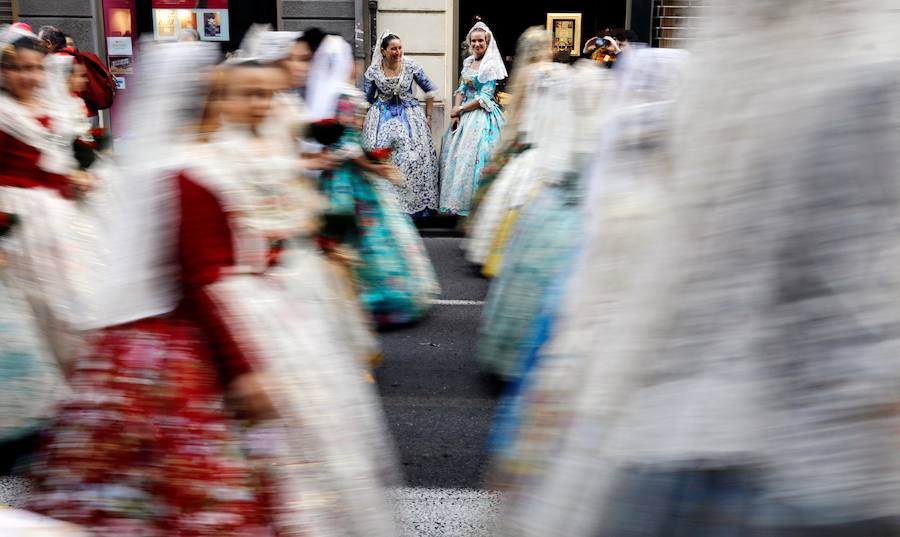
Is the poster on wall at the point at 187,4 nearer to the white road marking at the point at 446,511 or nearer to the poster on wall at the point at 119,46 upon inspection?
the poster on wall at the point at 119,46

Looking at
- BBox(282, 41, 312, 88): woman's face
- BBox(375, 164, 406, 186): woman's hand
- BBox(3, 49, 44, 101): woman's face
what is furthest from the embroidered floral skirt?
BBox(375, 164, 406, 186): woman's hand

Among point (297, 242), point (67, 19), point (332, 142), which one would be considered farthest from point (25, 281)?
point (67, 19)

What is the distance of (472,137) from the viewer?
9.69 m

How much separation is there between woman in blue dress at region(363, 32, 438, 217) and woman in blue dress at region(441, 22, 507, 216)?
0.80 feet

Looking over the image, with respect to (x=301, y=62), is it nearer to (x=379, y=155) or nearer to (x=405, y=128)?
(x=379, y=155)

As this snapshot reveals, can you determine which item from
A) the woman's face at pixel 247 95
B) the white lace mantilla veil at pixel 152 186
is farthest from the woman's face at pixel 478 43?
the white lace mantilla veil at pixel 152 186

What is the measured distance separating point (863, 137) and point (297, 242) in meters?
2.36

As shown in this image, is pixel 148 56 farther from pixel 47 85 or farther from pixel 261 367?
pixel 47 85

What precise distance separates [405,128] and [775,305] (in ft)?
27.8

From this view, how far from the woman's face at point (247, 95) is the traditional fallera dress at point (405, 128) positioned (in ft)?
22.9

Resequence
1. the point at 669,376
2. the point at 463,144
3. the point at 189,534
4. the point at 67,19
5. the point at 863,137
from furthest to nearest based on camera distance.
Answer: the point at 67,19 < the point at 463,144 < the point at 189,534 < the point at 669,376 < the point at 863,137

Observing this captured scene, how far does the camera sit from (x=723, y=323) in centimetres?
163

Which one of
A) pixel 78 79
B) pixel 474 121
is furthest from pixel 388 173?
pixel 474 121

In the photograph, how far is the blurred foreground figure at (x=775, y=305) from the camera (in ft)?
5.09
